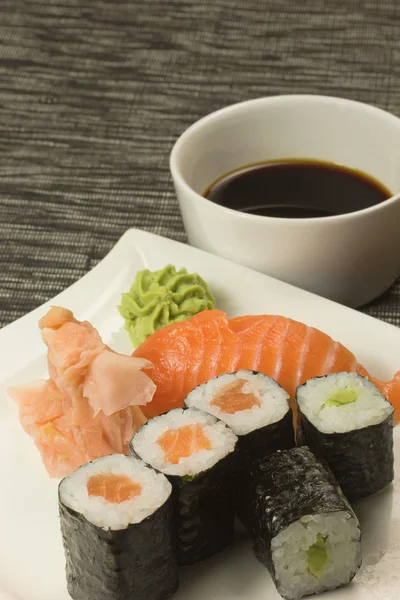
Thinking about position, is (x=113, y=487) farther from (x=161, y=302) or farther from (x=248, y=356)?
(x=161, y=302)

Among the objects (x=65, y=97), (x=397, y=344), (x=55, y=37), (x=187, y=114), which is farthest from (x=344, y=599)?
(x=55, y=37)

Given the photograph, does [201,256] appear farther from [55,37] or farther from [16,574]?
[55,37]

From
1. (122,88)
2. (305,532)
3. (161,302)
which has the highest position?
(305,532)

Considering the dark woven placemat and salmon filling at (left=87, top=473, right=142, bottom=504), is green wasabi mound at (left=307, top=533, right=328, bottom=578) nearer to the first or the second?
salmon filling at (left=87, top=473, right=142, bottom=504)

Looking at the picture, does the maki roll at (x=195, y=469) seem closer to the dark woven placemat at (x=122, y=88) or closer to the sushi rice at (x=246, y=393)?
the sushi rice at (x=246, y=393)

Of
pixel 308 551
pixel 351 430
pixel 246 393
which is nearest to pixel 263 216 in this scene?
pixel 246 393

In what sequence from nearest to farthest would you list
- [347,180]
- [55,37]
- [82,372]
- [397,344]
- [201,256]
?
[82,372], [397,344], [201,256], [347,180], [55,37]

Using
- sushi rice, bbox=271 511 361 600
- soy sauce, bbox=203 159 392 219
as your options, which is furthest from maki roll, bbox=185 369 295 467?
soy sauce, bbox=203 159 392 219
